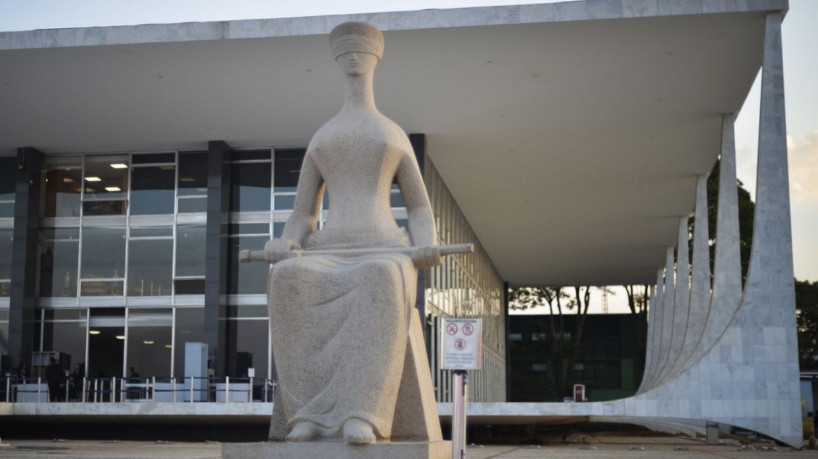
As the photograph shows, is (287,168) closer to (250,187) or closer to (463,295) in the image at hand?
(250,187)

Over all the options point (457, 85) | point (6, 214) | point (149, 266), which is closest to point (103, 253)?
point (149, 266)

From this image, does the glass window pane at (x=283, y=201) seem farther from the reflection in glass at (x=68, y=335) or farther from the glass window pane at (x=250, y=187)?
the reflection in glass at (x=68, y=335)

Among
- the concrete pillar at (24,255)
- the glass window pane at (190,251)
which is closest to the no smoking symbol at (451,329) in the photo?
the glass window pane at (190,251)

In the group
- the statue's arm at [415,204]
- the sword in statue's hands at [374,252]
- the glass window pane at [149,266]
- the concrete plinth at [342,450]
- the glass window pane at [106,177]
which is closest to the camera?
the concrete plinth at [342,450]

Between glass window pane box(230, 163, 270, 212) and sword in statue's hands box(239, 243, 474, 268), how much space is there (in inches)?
810

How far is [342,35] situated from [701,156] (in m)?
23.9

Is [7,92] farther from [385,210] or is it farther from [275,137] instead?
[385,210]

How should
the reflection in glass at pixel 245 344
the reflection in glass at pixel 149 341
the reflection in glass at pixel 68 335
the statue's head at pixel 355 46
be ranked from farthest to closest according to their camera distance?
the reflection in glass at pixel 68 335, the reflection in glass at pixel 149 341, the reflection in glass at pixel 245 344, the statue's head at pixel 355 46

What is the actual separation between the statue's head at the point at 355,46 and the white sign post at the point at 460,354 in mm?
2301

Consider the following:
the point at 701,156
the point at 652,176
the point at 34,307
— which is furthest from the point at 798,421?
the point at 34,307

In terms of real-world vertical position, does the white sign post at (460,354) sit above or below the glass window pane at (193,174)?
below

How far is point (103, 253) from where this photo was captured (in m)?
30.0

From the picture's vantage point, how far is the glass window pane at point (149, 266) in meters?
29.5

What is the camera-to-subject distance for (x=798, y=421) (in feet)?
68.0
